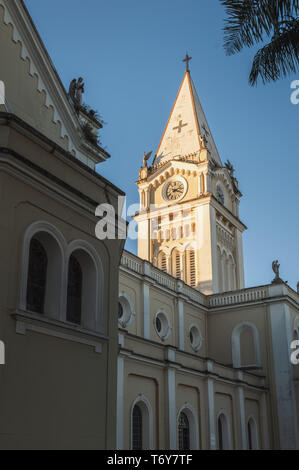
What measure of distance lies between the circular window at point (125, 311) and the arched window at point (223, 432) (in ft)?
22.0

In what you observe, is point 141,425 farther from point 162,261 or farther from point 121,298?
point 162,261

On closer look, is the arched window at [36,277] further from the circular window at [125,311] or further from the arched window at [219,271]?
the arched window at [219,271]

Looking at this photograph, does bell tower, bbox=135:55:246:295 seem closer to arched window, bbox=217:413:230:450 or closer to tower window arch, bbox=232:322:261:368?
tower window arch, bbox=232:322:261:368

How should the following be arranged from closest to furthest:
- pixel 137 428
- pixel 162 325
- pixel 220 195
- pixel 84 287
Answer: pixel 84 287, pixel 137 428, pixel 162 325, pixel 220 195

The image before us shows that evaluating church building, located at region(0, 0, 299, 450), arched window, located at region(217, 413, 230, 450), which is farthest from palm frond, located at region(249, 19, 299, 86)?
arched window, located at region(217, 413, 230, 450)

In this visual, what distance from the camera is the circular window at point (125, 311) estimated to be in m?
28.5

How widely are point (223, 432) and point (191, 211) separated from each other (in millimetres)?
18555

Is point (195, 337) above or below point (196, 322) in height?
below

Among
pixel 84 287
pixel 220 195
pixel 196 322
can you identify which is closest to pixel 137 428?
pixel 84 287

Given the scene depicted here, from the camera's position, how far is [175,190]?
144ft

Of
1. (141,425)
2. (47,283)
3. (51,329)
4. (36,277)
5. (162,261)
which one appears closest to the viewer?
(51,329)

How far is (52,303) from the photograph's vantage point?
1028cm

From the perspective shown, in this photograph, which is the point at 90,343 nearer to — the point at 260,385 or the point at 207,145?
the point at 260,385

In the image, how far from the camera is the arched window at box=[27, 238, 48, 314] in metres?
10.1
